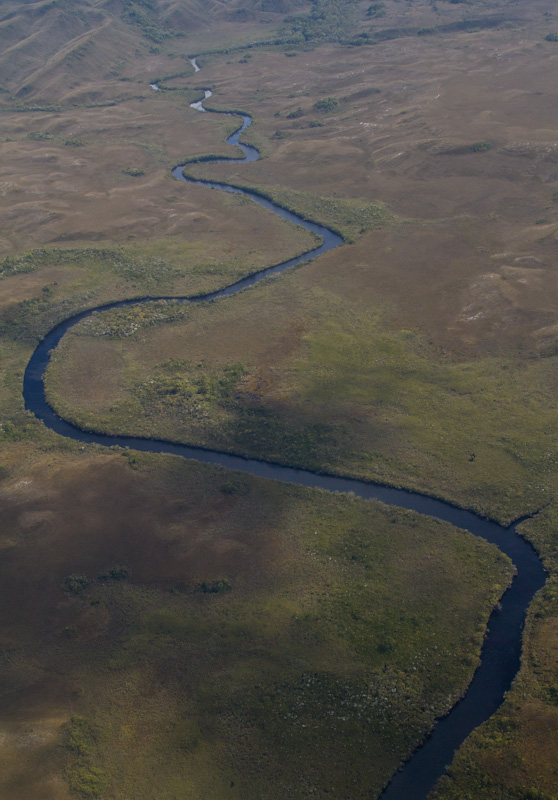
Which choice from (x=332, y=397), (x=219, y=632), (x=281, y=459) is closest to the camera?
(x=219, y=632)

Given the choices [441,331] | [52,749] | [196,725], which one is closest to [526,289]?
[441,331]

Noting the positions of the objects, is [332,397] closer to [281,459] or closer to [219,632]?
[281,459]

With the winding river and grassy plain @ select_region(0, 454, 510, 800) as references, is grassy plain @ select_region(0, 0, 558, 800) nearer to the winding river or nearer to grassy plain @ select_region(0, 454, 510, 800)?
grassy plain @ select_region(0, 454, 510, 800)

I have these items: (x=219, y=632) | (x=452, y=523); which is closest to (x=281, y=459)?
(x=452, y=523)

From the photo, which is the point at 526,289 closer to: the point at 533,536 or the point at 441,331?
the point at 441,331

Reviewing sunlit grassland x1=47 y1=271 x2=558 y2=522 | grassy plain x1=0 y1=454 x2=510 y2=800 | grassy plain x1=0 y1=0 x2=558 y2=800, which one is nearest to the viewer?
grassy plain x1=0 y1=454 x2=510 y2=800

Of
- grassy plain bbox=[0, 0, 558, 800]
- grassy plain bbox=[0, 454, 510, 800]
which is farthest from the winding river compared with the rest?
grassy plain bbox=[0, 454, 510, 800]
